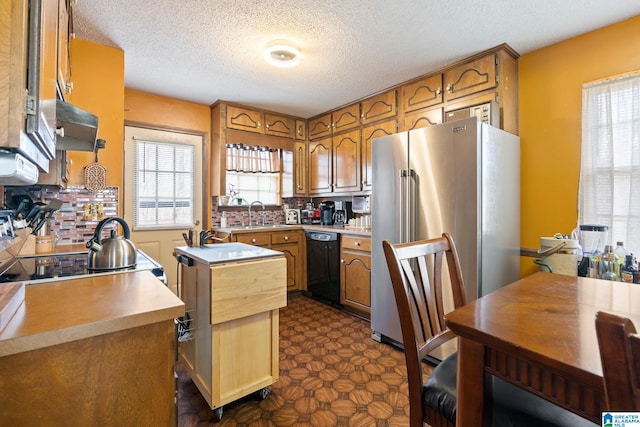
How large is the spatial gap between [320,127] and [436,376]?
366 centimetres

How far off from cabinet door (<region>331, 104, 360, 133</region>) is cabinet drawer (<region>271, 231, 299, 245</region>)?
1524 mm

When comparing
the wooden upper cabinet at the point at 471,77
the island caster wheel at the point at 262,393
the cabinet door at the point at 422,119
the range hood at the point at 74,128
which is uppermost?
the wooden upper cabinet at the point at 471,77

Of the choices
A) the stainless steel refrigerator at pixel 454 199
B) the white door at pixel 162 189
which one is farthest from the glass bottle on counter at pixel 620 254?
the white door at pixel 162 189

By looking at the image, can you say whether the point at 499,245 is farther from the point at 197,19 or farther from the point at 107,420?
the point at 197,19

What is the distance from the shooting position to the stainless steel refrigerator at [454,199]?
200 centimetres

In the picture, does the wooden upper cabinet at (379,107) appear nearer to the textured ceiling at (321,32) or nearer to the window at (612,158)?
the textured ceiling at (321,32)

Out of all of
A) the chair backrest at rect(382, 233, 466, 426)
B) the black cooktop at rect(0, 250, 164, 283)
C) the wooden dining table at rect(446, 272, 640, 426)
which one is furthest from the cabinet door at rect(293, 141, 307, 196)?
the wooden dining table at rect(446, 272, 640, 426)

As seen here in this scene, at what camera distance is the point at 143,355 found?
34.8 inches

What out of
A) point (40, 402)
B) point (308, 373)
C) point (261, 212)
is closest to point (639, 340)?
point (40, 402)

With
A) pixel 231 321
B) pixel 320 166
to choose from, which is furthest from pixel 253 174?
pixel 231 321

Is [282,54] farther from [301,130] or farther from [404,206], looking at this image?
[301,130]

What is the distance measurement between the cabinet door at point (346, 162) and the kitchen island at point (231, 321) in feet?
6.78

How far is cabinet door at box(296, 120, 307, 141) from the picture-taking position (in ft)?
14.2

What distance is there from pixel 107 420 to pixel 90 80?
2582 mm
